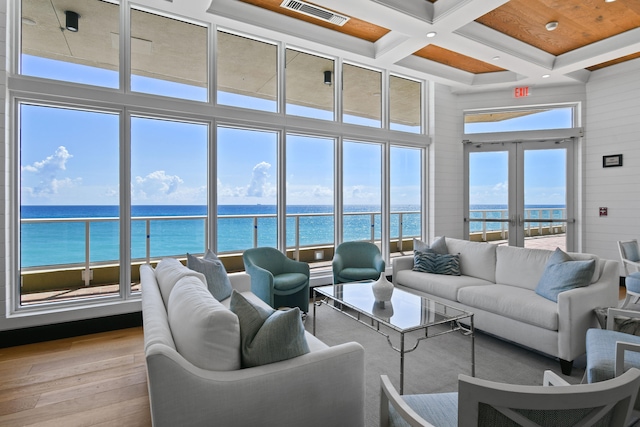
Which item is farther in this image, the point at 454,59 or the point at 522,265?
the point at 454,59

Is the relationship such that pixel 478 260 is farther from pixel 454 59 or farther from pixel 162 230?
pixel 162 230

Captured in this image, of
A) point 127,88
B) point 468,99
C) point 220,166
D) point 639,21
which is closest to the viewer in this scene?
point 127,88

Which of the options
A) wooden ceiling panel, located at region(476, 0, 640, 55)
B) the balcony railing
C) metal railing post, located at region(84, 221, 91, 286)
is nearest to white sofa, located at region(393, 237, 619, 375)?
the balcony railing

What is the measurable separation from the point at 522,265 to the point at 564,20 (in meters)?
2.93

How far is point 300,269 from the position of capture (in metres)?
4.22

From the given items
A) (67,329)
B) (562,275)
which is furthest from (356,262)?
(67,329)

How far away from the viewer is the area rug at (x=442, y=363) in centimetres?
255

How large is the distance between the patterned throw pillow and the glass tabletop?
999 millimetres

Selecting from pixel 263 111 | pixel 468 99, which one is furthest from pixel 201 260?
pixel 468 99

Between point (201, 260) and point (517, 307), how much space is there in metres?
2.82

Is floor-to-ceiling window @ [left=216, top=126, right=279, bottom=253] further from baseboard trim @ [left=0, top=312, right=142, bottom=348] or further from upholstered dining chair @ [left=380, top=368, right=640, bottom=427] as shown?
upholstered dining chair @ [left=380, top=368, right=640, bottom=427]

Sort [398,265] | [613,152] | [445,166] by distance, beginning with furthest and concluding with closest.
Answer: [445,166]
[613,152]
[398,265]

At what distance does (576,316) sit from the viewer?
2.71 meters

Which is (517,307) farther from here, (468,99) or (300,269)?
(468,99)
